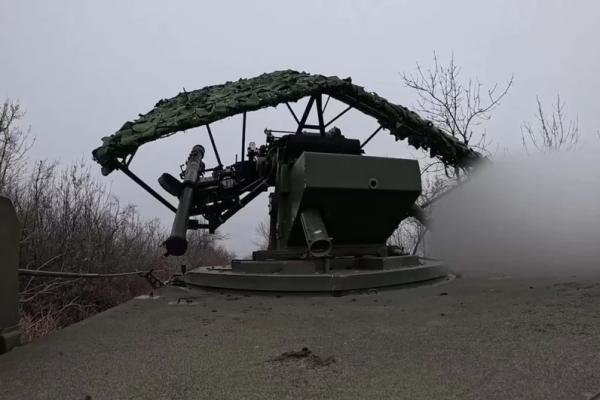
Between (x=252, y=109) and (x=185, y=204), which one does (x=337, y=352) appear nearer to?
(x=185, y=204)

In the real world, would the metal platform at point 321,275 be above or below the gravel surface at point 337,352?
above

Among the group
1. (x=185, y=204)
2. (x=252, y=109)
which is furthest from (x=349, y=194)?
(x=252, y=109)

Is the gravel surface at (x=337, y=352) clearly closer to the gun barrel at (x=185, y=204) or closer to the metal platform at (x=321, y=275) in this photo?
the metal platform at (x=321, y=275)

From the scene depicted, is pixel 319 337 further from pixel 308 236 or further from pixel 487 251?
pixel 487 251

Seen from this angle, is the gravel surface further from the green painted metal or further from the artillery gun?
the green painted metal

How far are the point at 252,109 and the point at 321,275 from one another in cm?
277

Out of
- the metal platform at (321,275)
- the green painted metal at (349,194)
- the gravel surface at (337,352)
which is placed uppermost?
the green painted metal at (349,194)

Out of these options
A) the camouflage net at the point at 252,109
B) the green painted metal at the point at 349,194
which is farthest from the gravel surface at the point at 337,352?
the camouflage net at the point at 252,109

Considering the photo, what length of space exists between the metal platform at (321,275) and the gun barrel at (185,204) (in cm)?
37

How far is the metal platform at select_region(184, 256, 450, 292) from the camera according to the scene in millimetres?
4297

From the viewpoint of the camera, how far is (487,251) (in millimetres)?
7312

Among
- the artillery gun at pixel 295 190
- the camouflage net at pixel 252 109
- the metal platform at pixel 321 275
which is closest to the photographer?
the metal platform at pixel 321 275

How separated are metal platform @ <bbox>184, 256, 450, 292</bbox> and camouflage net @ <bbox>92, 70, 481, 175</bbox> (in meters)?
1.67

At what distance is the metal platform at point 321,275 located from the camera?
430cm
